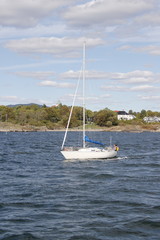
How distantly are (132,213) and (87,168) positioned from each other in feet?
70.7

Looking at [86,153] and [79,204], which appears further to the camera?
[86,153]

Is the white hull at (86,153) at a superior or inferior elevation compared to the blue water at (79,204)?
superior

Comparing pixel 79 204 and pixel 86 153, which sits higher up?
pixel 86 153

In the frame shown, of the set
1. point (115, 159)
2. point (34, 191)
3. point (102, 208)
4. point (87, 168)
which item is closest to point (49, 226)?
point (102, 208)

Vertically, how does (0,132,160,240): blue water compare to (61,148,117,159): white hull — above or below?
below

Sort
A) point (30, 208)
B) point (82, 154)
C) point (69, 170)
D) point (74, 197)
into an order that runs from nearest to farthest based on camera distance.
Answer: point (30, 208) < point (74, 197) < point (69, 170) < point (82, 154)

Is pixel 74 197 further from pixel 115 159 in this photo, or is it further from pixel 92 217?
pixel 115 159

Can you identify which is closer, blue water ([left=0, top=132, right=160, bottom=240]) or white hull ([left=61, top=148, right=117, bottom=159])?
blue water ([left=0, top=132, right=160, bottom=240])

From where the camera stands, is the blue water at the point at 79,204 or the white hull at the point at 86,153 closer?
the blue water at the point at 79,204

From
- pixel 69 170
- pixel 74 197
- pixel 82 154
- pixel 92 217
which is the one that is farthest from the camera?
pixel 82 154

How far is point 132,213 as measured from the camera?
24.4m

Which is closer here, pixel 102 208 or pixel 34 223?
pixel 34 223

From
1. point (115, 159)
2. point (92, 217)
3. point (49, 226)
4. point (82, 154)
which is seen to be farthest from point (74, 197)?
point (115, 159)

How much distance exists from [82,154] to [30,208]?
87.3 ft
